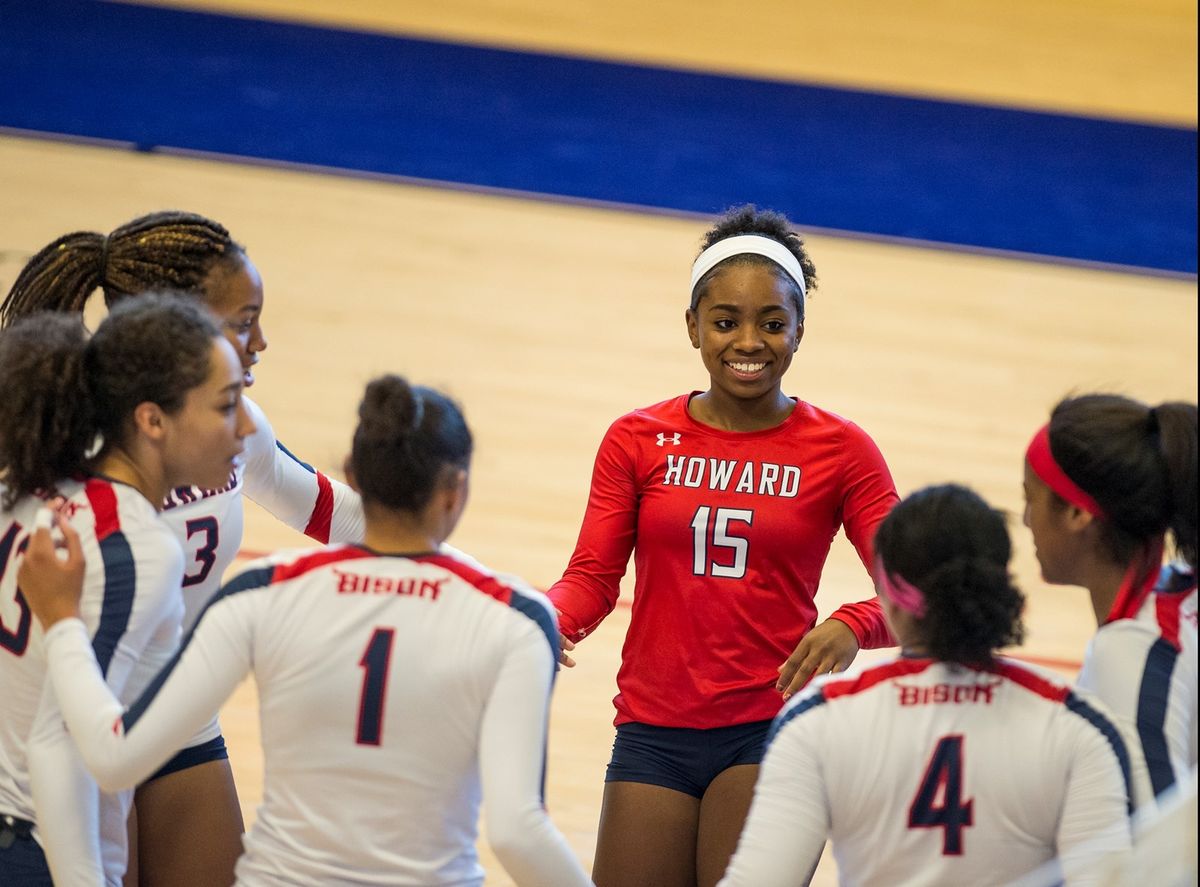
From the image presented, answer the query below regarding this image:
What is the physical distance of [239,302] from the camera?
120 inches

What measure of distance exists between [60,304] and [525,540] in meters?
3.29

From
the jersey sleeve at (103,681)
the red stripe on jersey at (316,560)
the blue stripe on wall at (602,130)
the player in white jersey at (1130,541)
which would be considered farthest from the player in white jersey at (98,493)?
the blue stripe on wall at (602,130)

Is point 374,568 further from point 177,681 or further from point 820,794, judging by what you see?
point 820,794

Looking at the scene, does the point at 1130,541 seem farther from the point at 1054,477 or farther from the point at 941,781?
the point at 941,781

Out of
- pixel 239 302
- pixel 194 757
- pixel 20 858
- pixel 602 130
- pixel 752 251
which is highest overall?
pixel 602 130

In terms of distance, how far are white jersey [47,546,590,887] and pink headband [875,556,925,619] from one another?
0.49 m

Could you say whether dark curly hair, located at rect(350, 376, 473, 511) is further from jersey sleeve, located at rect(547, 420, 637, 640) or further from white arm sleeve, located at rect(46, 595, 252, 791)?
jersey sleeve, located at rect(547, 420, 637, 640)

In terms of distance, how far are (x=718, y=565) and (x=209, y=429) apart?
1.03 meters

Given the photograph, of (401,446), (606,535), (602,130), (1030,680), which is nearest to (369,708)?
(401,446)

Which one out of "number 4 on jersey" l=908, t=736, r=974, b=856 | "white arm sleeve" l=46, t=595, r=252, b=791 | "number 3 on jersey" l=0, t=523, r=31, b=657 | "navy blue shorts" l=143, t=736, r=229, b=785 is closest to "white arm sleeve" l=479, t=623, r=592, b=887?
"white arm sleeve" l=46, t=595, r=252, b=791

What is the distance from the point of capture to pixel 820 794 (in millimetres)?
2186

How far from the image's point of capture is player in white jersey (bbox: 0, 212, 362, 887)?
2.90 meters

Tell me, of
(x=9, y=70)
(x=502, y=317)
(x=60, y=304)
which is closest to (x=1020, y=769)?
(x=60, y=304)

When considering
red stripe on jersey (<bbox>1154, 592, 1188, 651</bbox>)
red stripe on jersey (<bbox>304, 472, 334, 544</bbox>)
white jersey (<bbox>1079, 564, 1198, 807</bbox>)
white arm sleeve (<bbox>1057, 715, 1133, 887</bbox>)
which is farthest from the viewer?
red stripe on jersey (<bbox>304, 472, 334, 544</bbox>)
